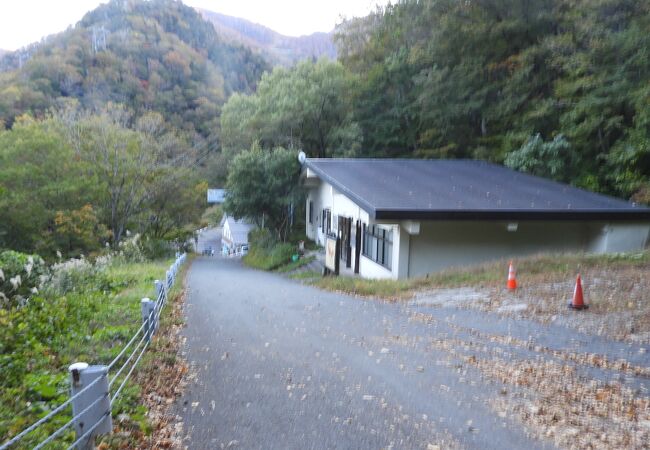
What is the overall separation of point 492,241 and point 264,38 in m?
124

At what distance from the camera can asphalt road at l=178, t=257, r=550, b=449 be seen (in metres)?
4.07

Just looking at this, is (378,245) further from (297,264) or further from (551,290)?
(297,264)

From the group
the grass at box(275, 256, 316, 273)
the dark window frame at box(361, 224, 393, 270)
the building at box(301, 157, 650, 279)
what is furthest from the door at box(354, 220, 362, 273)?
the grass at box(275, 256, 316, 273)

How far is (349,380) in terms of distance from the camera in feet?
17.7

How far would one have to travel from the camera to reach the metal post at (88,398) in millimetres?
3400

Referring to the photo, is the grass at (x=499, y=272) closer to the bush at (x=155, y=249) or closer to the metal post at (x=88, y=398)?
the metal post at (x=88, y=398)

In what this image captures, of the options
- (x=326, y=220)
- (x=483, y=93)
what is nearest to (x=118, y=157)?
(x=326, y=220)

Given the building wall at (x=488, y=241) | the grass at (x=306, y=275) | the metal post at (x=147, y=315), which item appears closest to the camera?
the metal post at (x=147, y=315)

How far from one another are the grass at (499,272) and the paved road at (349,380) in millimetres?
2220

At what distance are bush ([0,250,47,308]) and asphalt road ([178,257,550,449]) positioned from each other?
112 inches

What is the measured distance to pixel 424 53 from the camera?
2544cm

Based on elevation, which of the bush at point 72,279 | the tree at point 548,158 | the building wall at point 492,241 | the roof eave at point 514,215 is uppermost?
the tree at point 548,158

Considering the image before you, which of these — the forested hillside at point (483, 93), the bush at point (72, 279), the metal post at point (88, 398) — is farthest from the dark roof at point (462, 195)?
the metal post at point (88, 398)

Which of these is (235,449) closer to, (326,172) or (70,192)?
(326,172)
